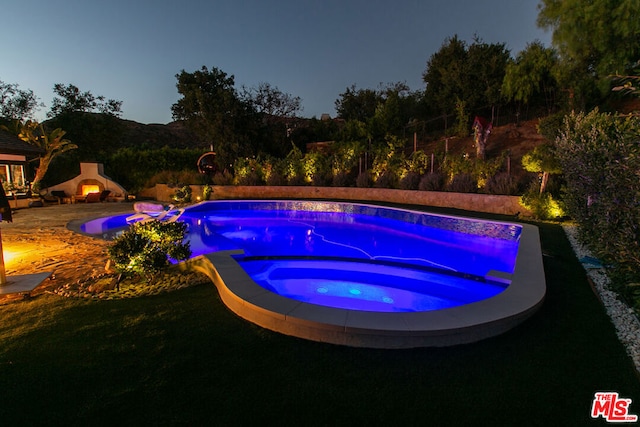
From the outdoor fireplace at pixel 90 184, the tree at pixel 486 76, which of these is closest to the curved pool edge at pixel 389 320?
the outdoor fireplace at pixel 90 184

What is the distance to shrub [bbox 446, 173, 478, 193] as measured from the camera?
11.4 metres

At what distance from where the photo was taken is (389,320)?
2912 millimetres

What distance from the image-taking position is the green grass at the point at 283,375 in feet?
6.67

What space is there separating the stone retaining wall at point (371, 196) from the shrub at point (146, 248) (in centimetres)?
927

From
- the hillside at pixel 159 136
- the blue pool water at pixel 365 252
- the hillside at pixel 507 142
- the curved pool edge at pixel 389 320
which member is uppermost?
the hillside at pixel 159 136

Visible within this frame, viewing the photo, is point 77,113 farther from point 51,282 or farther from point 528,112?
point 528,112

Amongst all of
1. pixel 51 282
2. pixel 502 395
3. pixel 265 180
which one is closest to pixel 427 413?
pixel 502 395

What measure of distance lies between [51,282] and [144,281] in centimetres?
136

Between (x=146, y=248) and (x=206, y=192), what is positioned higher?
(x=206, y=192)

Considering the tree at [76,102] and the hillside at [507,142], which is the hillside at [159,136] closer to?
the tree at [76,102]

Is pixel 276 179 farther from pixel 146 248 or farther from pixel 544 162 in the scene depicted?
pixel 146 248

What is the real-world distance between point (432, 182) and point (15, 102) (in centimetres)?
3190

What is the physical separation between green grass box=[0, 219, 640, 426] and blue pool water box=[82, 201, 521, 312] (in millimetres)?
1617

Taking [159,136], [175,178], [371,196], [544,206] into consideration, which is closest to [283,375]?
[544,206]
